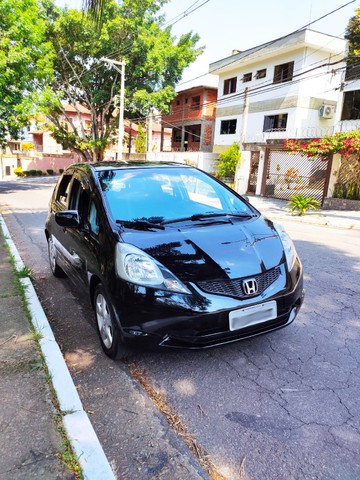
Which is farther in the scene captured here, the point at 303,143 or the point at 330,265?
the point at 303,143

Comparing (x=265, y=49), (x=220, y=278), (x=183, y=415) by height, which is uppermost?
(x=265, y=49)

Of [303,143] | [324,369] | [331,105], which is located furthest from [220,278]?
[331,105]

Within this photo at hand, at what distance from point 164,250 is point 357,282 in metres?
3.38

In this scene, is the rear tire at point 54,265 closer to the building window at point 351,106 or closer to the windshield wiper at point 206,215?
the windshield wiper at point 206,215

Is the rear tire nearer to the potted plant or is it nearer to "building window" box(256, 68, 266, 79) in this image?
the potted plant

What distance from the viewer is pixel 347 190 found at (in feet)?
44.9

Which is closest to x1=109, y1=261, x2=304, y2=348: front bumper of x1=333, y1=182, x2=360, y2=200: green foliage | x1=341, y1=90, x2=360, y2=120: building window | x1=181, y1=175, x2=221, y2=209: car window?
x1=181, y1=175, x2=221, y2=209: car window

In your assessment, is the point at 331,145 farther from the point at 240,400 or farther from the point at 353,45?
the point at 240,400

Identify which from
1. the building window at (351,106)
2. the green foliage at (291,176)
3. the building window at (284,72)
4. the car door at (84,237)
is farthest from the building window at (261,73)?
the car door at (84,237)

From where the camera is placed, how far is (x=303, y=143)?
14.2 m

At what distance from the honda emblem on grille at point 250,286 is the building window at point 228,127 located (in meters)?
27.7

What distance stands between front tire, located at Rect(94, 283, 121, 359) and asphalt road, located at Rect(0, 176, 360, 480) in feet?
0.46

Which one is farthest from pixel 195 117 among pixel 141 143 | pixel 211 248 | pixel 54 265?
pixel 211 248

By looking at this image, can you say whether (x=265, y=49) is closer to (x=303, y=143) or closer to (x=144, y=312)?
(x=303, y=143)
